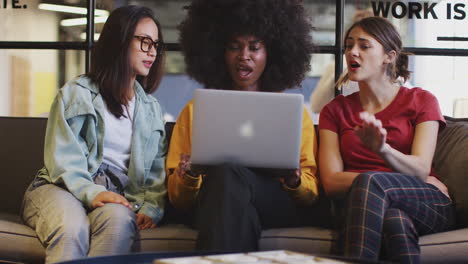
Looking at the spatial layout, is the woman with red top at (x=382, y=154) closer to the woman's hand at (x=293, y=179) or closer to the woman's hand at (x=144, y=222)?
the woman's hand at (x=293, y=179)

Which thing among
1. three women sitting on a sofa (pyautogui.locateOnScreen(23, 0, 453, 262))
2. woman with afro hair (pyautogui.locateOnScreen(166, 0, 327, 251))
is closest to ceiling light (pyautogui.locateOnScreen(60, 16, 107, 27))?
woman with afro hair (pyautogui.locateOnScreen(166, 0, 327, 251))

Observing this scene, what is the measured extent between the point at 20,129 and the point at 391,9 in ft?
5.78

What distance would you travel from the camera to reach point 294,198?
1.96 m

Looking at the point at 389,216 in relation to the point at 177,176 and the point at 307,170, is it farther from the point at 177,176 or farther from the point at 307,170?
the point at 177,176

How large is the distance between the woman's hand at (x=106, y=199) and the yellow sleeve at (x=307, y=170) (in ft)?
1.71

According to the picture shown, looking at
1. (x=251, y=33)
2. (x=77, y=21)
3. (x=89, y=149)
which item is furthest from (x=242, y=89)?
(x=77, y=21)

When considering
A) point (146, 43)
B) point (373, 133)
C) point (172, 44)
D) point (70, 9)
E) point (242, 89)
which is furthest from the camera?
point (70, 9)

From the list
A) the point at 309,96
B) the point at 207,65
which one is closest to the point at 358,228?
the point at 207,65

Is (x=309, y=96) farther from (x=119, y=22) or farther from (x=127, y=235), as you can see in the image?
(x=127, y=235)

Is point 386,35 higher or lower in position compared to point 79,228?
higher

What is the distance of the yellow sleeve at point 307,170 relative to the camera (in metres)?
1.93

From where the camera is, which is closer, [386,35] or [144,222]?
[144,222]

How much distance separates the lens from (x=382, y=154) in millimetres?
1826

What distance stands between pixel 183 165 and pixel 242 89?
0.48m
